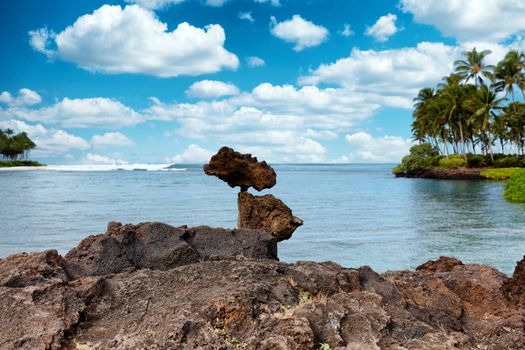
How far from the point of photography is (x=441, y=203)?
115ft

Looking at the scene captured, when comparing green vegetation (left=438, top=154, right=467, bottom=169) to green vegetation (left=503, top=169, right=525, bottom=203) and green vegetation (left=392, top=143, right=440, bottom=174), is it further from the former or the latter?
green vegetation (left=503, top=169, right=525, bottom=203)

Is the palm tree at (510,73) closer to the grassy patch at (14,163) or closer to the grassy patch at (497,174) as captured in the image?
the grassy patch at (497,174)

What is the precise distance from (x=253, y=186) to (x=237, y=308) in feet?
18.3

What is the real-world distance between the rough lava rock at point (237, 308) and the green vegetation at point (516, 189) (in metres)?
32.3

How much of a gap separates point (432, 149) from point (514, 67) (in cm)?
1801

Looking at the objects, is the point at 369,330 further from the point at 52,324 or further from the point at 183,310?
the point at 52,324

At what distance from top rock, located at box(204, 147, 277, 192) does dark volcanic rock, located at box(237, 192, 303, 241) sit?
0.85 feet

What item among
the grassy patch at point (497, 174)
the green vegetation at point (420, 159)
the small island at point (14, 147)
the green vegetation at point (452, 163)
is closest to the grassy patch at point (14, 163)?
the small island at point (14, 147)

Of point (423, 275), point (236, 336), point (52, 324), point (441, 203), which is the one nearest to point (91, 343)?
point (52, 324)

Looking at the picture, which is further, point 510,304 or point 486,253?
point 486,253

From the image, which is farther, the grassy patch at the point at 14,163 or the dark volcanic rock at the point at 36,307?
the grassy patch at the point at 14,163

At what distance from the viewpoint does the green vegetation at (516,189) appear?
1435 inches

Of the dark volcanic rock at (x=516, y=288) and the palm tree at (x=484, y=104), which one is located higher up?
the palm tree at (x=484, y=104)

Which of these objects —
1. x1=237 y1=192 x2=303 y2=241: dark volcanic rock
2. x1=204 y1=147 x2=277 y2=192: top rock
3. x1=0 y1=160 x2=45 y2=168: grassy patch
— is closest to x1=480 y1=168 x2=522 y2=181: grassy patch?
x1=237 y1=192 x2=303 y2=241: dark volcanic rock
